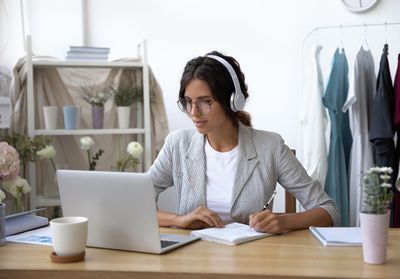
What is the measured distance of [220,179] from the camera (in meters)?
2.04

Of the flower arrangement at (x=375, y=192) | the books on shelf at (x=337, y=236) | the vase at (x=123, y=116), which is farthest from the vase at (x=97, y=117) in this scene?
the flower arrangement at (x=375, y=192)

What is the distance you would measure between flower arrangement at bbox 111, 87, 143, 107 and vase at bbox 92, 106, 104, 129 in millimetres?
131

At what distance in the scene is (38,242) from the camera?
158 centimetres

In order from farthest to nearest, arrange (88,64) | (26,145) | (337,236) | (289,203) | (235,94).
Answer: (88,64), (26,145), (289,203), (235,94), (337,236)

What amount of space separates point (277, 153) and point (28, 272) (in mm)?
1064

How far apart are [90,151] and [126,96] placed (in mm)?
447

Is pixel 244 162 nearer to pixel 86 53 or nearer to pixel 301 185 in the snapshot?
pixel 301 185

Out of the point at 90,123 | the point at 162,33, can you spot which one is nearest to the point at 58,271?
the point at 90,123

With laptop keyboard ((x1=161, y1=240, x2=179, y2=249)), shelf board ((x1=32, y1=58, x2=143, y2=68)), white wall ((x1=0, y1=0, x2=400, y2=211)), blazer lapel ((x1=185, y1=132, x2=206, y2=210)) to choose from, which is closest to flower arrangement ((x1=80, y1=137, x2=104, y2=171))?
shelf board ((x1=32, y1=58, x2=143, y2=68))

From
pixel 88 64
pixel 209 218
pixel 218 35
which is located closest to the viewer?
pixel 209 218

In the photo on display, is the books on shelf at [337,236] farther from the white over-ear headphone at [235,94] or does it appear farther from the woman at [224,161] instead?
the white over-ear headphone at [235,94]

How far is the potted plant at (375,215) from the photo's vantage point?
1302 mm

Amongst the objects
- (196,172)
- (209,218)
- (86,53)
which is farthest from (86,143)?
(209,218)

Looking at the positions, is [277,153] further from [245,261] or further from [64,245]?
[64,245]
